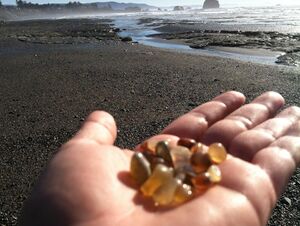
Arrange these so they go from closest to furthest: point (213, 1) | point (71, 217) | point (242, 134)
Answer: point (71, 217), point (242, 134), point (213, 1)

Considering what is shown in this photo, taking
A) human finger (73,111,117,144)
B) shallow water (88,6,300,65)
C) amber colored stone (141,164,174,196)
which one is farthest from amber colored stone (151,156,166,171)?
shallow water (88,6,300,65)

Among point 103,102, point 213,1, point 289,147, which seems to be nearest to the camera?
point 289,147

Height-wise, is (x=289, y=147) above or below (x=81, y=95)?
above

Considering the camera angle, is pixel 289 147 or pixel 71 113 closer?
pixel 289 147

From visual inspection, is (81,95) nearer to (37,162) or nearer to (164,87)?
(164,87)

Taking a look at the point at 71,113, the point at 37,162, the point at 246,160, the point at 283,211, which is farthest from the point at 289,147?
the point at 71,113

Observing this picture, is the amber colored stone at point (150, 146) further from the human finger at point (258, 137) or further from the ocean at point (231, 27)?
the ocean at point (231, 27)

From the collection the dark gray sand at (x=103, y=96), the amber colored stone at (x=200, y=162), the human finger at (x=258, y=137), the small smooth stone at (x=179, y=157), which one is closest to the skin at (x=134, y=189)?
the human finger at (x=258, y=137)

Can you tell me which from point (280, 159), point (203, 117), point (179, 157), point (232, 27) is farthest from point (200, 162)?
point (232, 27)
